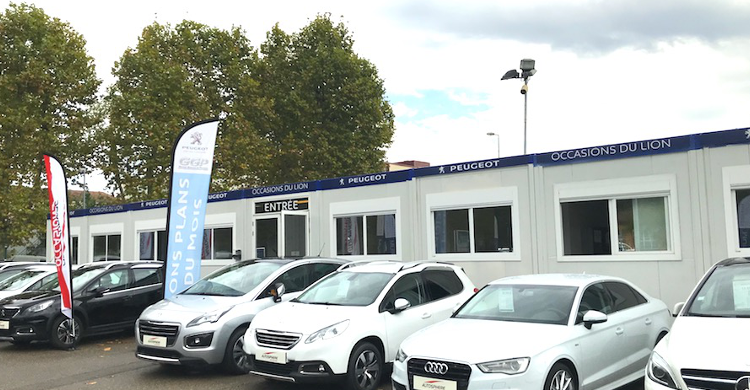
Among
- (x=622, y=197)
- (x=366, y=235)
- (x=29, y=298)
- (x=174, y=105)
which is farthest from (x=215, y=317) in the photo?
(x=174, y=105)

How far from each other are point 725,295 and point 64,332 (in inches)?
425

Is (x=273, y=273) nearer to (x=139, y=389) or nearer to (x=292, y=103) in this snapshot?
(x=139, y=389)

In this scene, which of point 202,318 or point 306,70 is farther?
point 306,70

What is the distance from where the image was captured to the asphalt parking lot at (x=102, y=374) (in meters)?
8.30

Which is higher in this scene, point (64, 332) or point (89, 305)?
point (89, 305)

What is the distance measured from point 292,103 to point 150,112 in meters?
6.28

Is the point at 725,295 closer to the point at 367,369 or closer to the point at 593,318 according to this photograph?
the point at 593,318

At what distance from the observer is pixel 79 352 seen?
11367 mm

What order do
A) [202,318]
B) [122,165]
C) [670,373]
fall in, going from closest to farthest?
[670,373] < [202,318] < [122,165]

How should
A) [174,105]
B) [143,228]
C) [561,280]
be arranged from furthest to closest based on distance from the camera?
[174,105]
[143,228]
[561,280]

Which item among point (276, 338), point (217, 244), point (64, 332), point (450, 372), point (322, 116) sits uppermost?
point (322, 116)

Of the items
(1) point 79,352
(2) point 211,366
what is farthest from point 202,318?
(1) point 79,352

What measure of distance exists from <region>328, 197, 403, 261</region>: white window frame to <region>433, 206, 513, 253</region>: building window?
1046 mm

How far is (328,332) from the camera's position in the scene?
7.29 meters
